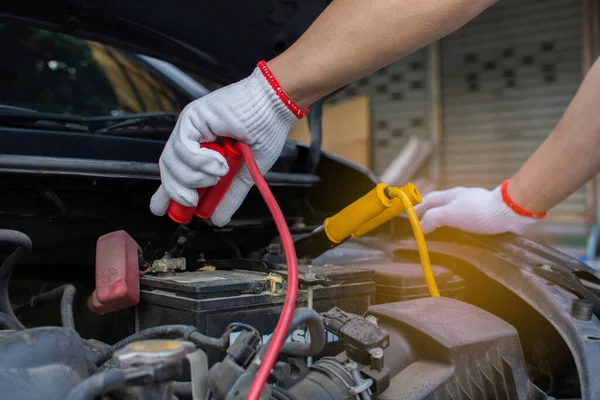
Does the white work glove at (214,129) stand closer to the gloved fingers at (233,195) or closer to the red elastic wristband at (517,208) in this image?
the gloved fingers at (233,195)

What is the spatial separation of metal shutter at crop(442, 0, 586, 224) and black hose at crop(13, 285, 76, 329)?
5589mm

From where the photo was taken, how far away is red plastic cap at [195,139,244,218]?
1.09m

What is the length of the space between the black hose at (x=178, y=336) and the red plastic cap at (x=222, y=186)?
30 cm

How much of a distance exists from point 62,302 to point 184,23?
95cm

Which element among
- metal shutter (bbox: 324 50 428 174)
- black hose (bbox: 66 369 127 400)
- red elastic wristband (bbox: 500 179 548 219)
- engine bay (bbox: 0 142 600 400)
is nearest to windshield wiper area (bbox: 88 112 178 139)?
engine bay (bbox: 0 142 600 400)

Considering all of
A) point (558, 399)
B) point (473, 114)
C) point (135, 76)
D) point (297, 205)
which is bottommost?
point (558, 399)

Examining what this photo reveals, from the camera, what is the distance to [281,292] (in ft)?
3.52

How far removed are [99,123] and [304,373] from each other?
0.96 meters

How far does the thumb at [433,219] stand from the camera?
175cm

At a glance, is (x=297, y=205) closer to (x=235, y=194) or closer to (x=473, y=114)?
(x=235, y=194)

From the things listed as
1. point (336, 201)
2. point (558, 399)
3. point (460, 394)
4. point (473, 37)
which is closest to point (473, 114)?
point (473, 37)

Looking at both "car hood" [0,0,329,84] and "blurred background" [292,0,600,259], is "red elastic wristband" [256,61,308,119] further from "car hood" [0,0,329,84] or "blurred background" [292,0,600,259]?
"blurred background" [292,0,600,259]

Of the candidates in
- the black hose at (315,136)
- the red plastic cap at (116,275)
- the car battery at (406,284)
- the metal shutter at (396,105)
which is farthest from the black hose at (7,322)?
the metal shutter at (396,105)

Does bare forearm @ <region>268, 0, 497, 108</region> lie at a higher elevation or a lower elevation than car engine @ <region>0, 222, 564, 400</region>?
higher
